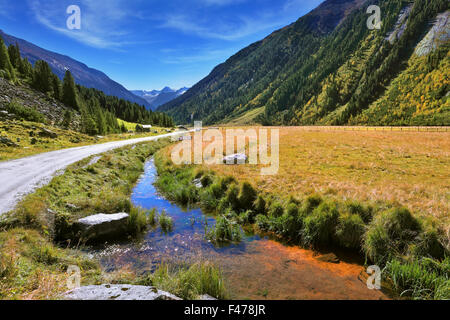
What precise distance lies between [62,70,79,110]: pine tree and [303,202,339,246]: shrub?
88927 millimetres

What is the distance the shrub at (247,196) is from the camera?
1438 centimetres

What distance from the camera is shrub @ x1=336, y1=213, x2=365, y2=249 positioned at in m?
9.64

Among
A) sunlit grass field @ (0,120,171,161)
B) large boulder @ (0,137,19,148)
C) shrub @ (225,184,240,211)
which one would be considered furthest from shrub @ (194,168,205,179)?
large boulder @ (0,137,19,148)

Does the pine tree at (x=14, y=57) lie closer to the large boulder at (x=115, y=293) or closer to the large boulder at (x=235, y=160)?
the large boulder at (x=235, y=160)

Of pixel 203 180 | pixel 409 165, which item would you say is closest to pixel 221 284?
pixel 203 180

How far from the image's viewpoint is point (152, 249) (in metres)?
9.99

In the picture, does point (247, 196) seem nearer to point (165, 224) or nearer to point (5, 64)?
point (165, 224)

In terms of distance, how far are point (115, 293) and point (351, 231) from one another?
30.7 feet

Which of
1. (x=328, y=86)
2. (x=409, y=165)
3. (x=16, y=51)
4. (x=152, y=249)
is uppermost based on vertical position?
(x=328, y=86)

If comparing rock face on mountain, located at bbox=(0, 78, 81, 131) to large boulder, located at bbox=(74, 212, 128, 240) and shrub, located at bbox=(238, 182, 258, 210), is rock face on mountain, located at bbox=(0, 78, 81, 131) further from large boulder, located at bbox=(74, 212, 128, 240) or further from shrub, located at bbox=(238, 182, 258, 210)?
shrub, located at bbox=(238, 182, 258, 210)

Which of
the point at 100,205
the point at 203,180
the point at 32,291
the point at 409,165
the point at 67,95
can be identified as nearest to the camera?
the point at 32,291
